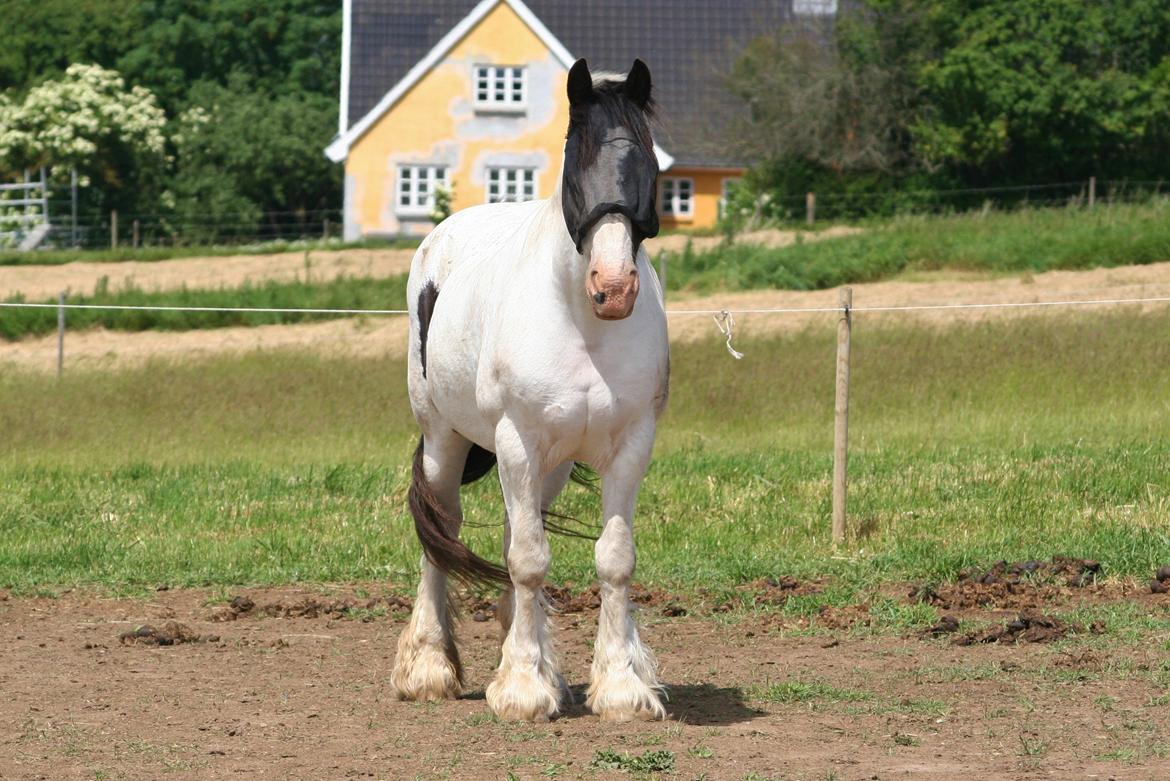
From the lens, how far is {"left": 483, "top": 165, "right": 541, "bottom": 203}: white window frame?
41.5 m

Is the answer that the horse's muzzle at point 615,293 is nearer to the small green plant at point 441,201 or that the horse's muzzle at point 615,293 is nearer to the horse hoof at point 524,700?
the horse hoof at point 524,700

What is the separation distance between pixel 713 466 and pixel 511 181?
96.7ft

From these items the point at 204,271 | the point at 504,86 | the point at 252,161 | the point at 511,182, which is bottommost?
the point at 204,271

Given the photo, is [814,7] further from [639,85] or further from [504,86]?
[639,85]

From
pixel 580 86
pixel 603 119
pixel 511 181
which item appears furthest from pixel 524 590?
pixel 511 181

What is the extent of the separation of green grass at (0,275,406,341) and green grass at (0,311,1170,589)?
651 centimetres

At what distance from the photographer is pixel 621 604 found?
661 cm

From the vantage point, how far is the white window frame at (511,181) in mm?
41531

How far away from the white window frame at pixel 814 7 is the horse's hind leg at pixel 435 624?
119ft

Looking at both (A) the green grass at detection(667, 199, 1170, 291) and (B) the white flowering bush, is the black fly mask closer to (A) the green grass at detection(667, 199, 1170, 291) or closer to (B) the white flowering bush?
(A) the green grass at detection(667, 199, 1170, 291)

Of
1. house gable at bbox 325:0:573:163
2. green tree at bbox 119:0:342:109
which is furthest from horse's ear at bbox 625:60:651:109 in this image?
green tree at bbox 119:0:342:109

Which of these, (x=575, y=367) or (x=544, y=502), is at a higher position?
(x=575, y=367)

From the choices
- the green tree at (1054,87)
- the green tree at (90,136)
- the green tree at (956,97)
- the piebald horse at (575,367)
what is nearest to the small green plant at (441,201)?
the green tree at (956,97)

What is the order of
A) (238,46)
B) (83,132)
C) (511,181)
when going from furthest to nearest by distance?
(238,46) < (83,132) < (511,181)
